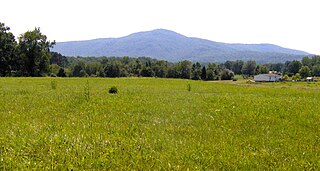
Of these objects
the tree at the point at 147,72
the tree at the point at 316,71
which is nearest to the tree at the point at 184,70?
the tree at the point at 147,72

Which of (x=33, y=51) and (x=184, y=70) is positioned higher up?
(x=33, y=51)

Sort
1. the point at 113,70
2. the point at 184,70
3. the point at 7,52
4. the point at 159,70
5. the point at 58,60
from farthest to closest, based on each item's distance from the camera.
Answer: the point at 58,60 < the point at 184,70 < the point at 159,70 < the point at 113,70 < the point at 7,52

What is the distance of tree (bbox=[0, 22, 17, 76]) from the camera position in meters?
74.1

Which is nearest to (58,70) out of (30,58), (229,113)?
(30,58)

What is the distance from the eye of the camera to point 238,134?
32.0 ft

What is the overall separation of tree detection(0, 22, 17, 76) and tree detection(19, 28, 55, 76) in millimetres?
2236

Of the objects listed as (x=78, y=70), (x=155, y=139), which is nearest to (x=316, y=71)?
(x=78, y=70)

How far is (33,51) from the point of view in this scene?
76812mm

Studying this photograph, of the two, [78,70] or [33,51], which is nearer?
[33,51]

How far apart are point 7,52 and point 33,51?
594cm

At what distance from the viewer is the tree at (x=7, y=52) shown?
2918 inches

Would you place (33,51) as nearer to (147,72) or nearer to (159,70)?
(147,72)

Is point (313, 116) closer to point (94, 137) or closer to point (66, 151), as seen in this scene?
point (94, 137)

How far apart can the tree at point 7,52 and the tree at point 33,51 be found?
224 cm
